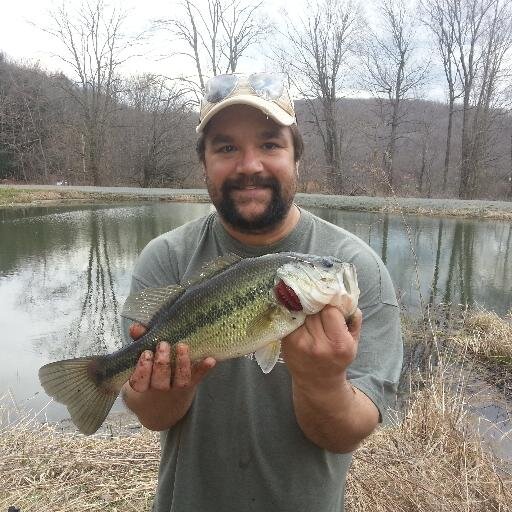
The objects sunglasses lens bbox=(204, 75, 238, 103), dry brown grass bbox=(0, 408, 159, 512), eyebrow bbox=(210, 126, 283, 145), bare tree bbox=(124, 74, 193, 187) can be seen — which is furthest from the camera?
bare tree bbox=(124, 74, 193, 187)

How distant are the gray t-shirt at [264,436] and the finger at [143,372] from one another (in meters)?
0.28

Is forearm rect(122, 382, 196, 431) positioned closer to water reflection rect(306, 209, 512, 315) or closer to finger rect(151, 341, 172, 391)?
finger rect(151, 341, 172, 391)

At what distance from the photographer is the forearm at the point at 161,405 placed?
2027 millimetres

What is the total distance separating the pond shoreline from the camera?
22.4 meters

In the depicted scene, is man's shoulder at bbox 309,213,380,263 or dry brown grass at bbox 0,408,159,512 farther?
dry brown grass at bbox 0,408,159,512

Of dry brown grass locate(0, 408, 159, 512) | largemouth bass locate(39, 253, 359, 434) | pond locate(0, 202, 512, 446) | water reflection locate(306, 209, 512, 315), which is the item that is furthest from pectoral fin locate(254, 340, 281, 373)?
water reflection locate(306, 209, 512, 315)

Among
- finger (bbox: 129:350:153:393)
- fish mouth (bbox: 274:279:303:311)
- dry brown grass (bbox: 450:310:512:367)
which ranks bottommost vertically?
dry brown grass (bbox: 450:310:512:367)

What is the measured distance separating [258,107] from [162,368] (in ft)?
4.13

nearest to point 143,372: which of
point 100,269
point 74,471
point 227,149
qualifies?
point 227,149

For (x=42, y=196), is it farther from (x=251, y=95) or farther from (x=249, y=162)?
(x=249, y=162)

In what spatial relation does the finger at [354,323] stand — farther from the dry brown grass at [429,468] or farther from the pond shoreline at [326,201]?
the pond shoreline at [326,201]

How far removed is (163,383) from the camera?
77.0 inches

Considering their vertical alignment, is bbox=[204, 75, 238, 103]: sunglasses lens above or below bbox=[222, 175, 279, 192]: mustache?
above

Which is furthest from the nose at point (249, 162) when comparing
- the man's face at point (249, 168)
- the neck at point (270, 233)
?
the neck at point (270, 233)
